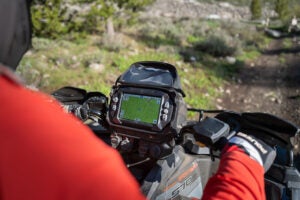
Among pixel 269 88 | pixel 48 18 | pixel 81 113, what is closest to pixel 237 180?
pixel 81 113

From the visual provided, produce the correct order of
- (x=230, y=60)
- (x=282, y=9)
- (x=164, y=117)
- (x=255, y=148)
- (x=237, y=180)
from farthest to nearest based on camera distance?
(x=282, y=9)
(x=230, y=60)
(x=164, y=117)
(x=255, y=148)
(x=237, y=180)

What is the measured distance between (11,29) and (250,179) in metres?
0.95

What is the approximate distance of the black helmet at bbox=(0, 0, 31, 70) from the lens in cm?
87

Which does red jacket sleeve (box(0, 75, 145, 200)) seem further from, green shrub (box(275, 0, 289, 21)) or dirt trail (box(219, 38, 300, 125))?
green shrub (box(275, 0, 289, 21))

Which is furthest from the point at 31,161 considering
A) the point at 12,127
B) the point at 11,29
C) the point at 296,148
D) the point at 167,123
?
the point at 296,148

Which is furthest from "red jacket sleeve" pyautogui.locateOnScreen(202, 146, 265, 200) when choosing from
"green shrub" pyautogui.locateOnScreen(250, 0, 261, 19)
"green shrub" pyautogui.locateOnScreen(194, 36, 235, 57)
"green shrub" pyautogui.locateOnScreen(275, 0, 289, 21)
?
"green shrub" pyautogui.locateOnScreen(250, 0, 261, 19)

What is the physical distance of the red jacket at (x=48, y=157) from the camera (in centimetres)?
73

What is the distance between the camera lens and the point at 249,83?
10.7 meters

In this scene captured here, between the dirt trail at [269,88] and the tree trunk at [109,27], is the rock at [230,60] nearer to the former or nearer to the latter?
the dirt trail at [269,88]

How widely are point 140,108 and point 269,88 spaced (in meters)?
8.57

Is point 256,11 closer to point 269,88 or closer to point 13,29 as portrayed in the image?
point 269,88

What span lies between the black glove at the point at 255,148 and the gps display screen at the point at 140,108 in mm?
560

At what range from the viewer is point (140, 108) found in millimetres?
2238

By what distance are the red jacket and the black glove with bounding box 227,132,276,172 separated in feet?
2.98
